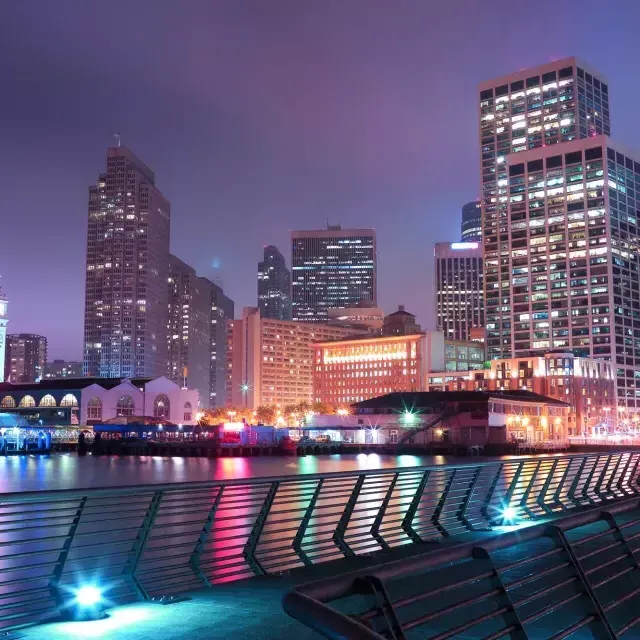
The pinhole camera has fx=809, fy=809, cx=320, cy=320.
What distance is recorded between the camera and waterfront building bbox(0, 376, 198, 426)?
501 ft

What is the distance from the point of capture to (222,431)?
14225 centimetres

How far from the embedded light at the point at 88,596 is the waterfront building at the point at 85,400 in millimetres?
140887

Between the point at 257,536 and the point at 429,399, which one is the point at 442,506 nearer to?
the point at 257,536

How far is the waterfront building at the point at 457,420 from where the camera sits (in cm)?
13375

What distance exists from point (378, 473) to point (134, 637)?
7175mm

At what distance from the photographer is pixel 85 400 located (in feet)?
502

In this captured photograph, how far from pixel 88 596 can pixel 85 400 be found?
5874 inches

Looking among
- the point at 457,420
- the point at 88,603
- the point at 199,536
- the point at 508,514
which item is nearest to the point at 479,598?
the point at 88,603

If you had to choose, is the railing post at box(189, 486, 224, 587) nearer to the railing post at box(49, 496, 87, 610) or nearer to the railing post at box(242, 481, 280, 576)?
the railing post at box(242, 481, 280, 576)

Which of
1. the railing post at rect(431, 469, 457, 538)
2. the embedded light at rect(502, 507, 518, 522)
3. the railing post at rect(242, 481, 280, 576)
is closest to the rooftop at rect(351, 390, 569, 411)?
the embedded light at rect(502, 507, 518, 522)

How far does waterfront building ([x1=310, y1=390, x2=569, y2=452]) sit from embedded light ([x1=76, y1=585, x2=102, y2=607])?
11750 cm

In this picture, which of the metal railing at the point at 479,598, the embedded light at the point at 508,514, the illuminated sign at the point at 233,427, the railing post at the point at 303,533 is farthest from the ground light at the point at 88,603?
the illuminated sign at the point at 233,427

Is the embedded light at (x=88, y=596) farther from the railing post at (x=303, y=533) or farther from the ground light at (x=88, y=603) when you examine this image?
the railing post at (x=303, y=533)

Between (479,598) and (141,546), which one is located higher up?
(479,598)
